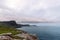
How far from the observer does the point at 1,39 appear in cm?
4625

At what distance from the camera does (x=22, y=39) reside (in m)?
55.6

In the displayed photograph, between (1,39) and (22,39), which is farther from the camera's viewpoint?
(22,39)

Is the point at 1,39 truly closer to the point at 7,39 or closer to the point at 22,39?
the point at 7,39

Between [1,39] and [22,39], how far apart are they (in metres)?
11.1

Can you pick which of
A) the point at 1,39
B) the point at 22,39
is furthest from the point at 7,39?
the point at 22,39

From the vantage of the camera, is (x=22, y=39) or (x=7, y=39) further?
(x=22, y=39)

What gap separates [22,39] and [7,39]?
31.1 ft

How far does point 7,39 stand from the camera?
4716cm

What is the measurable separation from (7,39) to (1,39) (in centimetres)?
192
